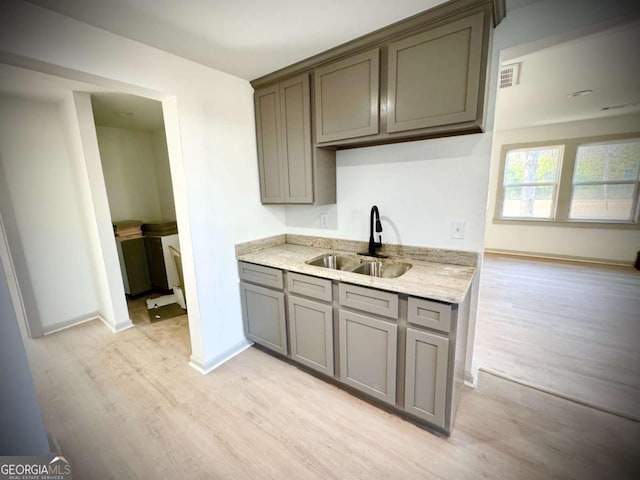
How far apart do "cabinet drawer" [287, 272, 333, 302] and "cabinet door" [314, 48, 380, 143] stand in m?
1.04

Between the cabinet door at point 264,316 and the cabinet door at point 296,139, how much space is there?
840 millimetres

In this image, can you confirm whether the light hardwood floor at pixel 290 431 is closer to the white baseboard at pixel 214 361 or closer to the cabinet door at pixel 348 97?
the white baseboard at pixel 214 361

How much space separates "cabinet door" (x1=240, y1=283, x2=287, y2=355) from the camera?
2141 mm

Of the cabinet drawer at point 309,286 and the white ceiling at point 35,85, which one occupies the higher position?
the white ceiling at point 35,85

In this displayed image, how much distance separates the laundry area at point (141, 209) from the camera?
3.35 metres

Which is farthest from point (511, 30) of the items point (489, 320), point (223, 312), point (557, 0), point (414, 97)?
point (223, 312)

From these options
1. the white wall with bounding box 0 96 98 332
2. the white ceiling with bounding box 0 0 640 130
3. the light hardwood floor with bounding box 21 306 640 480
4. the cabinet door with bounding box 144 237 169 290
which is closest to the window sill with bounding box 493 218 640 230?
the white ceiling with bounding box 0 0 640 130

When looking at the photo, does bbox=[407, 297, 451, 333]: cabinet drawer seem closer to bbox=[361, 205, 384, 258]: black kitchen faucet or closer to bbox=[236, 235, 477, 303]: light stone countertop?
bbox=[236, 235, 477, 303]: light stone countertop

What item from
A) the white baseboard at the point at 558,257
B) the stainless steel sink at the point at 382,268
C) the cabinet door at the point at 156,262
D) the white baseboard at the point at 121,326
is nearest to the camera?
the stainless steel sink at the point at 382,268

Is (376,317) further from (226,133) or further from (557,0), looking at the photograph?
(557,0)

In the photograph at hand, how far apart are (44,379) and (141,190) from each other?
274cm

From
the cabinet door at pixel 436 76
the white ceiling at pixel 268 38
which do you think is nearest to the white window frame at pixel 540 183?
the white ceiling at pixel 268 38

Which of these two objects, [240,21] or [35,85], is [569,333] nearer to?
[240,21]

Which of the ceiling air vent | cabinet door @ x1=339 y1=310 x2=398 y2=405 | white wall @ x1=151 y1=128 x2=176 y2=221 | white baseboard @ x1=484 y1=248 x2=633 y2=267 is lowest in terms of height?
white baseboard @ x1=484 y1=248 x2=633 y2=267
